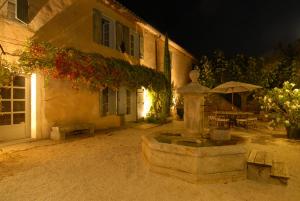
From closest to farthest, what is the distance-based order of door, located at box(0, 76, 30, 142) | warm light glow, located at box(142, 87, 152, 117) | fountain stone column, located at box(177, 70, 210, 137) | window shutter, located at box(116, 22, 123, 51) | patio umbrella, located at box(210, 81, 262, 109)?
fountain stone column, located at box(177, 70, 210, 137) < door, located at box(0, 76, 30, 142) < patio umbrella, located at box(210, 81, 262, 109) < window shutter, located at box(116, 22, 123, 51) < warm light glow, located at box(142, 87, 152, 117)

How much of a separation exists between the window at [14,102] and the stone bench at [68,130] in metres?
1.02

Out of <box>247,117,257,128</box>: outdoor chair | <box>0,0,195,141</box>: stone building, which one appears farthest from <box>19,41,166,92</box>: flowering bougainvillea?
<box>247,117,257,128</box>: outdoor chair

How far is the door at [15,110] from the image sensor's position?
6.64 metres

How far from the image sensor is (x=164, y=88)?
44.2 ft

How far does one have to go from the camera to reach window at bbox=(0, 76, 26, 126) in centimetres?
665

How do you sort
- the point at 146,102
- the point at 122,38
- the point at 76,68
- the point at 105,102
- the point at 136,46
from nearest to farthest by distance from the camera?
the point at 76,68 → the point at 105,102 → the point at 122,38 → the point at 136,46 → the point at 146,102

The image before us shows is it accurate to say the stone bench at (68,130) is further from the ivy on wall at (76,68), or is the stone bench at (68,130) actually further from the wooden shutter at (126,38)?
the wooden shutter at (126,38)

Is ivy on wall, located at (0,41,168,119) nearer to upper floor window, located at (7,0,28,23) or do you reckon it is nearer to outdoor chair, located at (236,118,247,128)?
upper floor window, located at (7,0,28,23)

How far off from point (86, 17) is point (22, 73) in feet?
11.9

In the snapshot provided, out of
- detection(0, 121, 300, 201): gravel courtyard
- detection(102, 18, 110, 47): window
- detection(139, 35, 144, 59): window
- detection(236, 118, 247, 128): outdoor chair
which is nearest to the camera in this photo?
detection(0, 121, 300, 201): gravel courtyard

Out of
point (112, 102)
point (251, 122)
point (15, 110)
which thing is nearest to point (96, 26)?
point (112, 102)

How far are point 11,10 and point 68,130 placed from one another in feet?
13.1

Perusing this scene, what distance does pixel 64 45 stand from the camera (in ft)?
26.2

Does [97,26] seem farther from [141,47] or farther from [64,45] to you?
[141,47]
